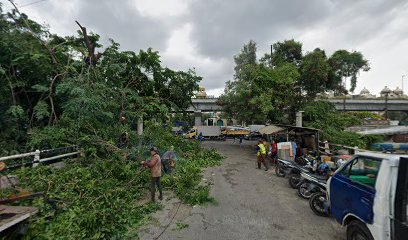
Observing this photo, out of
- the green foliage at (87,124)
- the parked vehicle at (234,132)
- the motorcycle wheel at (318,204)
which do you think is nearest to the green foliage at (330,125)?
the green foliage at (87,124)

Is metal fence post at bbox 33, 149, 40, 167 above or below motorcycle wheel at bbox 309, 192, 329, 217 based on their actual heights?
above

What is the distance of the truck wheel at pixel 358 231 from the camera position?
3570 mm

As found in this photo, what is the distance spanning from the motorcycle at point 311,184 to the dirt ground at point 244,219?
11.6 inches

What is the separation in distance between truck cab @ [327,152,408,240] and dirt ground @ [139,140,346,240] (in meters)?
1.09

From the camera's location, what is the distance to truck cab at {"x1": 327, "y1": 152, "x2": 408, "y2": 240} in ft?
10.2

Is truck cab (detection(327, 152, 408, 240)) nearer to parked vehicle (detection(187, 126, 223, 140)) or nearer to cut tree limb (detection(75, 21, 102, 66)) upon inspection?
cut tree limb (detection(75, 21, 102, 66))

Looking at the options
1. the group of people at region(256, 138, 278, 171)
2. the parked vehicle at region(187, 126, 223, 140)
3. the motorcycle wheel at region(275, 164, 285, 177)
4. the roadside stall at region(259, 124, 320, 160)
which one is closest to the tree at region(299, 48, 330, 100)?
the roadside stall at region(259, 124, 320, 160)

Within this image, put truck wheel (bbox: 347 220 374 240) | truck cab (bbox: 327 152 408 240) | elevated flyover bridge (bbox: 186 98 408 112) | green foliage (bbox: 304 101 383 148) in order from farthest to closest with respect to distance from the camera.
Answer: elevated flyover bridge (bbox: 186 98 408 112), green foliage (bbox: 304 101 383 148), truck wheel (bbox: 347 220 374 240), truck cab (bbox: 327 152 408 240)

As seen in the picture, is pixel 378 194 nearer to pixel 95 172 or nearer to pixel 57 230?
pixel 57 230

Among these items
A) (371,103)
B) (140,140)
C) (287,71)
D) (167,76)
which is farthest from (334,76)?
(371,103)

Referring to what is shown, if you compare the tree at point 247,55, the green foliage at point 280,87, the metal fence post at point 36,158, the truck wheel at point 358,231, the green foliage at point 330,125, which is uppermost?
the tree at point 247,55

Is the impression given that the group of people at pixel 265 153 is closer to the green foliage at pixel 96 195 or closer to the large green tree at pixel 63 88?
the green foliage at pixel 96 195

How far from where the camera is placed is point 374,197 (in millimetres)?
3418

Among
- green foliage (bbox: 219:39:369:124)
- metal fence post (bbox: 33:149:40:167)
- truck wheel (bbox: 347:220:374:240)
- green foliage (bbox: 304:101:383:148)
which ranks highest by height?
green foliage (bbox: 219:39:369:124)
